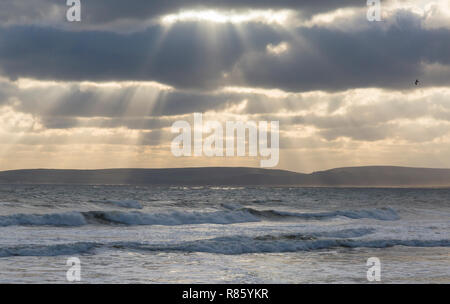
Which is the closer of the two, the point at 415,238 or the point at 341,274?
the point at 341,274

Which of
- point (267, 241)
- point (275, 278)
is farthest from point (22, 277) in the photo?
point (267, 241)

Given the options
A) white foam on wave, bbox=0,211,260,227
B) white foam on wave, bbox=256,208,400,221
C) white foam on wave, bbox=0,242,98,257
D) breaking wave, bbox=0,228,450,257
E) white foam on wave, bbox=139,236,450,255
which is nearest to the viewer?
white foam on wave, bbox=0,242,98,257

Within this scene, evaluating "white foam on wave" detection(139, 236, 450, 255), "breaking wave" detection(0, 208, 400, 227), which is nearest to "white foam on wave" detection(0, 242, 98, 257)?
"white foam on wave" detection(139, 236, 450, 255)

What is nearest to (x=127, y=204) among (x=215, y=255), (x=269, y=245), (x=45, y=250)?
(x=269, y=245)

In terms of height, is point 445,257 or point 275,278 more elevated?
point 445,257

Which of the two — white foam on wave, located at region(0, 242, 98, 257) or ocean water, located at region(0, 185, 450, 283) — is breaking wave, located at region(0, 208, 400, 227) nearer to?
ocean water, located at region(0, 185, 450, 283)

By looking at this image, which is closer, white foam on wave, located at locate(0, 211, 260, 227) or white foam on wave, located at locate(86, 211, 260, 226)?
white foam on wave, located at locate(0, 211, 260, 227)

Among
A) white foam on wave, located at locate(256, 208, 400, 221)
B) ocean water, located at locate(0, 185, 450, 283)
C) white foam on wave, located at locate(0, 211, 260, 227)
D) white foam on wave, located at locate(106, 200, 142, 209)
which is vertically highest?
white foam on wave, located at locate(106, 200, 142, 209)

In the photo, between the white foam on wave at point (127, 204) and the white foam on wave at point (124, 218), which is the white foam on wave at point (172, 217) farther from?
the white foam on wave at point (127, 204)

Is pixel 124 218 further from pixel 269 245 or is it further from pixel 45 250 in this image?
pixel 45 250

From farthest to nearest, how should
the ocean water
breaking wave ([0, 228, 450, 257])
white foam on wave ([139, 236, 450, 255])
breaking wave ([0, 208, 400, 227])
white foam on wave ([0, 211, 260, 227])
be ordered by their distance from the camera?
breaking wave ([0, 208, 400, 227]) < white foam on wave ([0, 211, 260, 227]) < white foam on wave ([139, 236, 450, 255]) < breaking wave ([0, 228, 450, 257]) < the ocean water
